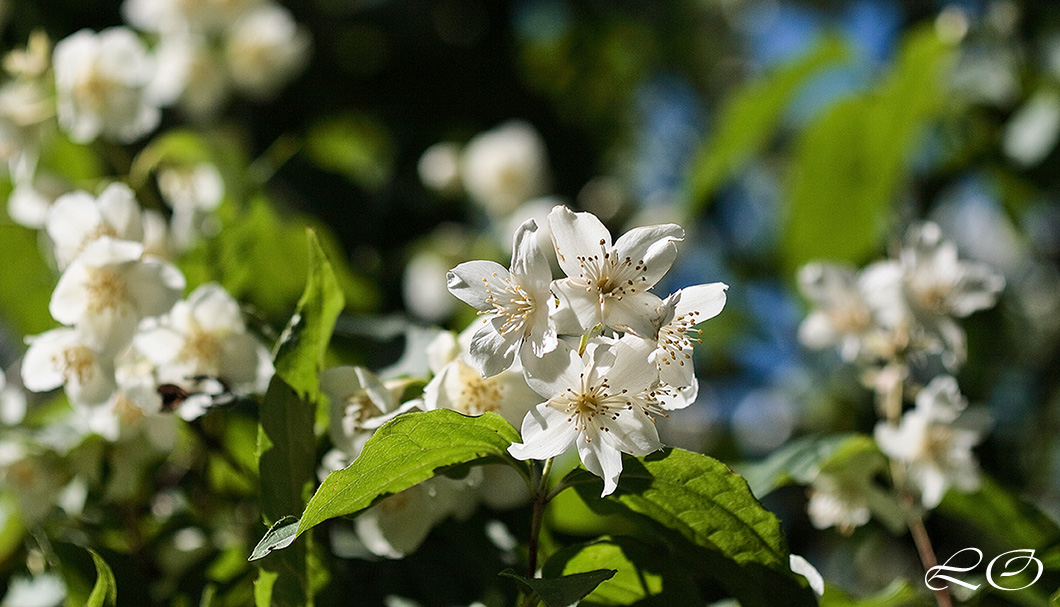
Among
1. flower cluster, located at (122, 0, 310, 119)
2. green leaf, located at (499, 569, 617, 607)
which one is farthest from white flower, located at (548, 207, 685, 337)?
flower cluster, located at (122, 0, 310, 119)

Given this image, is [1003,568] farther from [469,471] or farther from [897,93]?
[897,93]

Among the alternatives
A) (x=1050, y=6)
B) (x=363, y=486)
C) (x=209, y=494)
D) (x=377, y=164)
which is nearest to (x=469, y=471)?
(x=363, y=486)

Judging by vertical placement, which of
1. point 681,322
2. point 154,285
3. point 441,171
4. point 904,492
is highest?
point 681,322

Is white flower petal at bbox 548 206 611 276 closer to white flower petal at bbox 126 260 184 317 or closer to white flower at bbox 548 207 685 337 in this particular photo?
white flower at bbox 548 207 685 337

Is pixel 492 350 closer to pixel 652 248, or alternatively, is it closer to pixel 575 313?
pixel 575 313

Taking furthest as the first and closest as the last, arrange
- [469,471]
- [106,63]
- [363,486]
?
[106,63], [469,471], [363,486]

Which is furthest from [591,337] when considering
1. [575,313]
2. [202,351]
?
[202,351]
